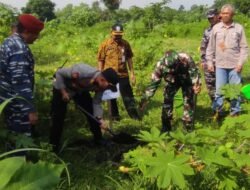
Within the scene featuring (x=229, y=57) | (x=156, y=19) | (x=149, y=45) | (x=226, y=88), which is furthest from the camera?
(x=156, y=19)

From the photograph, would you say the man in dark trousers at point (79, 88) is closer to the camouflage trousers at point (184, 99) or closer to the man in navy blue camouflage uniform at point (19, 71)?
the man in navy blue camouflage uniform at point (19, 71)

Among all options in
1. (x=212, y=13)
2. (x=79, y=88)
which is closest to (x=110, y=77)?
(x=79, y=88)

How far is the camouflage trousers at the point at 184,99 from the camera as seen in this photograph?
19.9 feet

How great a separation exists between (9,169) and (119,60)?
5.72 meters

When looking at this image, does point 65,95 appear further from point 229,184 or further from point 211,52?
point 211,52

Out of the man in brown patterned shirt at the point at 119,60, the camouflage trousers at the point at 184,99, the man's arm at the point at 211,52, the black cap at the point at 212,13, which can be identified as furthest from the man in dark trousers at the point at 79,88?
the black cap at the point at 212,13

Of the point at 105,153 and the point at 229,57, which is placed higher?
the point at 229,57

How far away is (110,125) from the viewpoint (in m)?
6.64

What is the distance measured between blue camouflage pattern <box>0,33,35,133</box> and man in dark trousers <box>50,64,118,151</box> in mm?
884

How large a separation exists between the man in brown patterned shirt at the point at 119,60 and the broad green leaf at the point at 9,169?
558cm

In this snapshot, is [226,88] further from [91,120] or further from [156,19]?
[156,19]

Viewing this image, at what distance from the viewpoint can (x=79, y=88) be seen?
498cm

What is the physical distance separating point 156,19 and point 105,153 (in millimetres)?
19101

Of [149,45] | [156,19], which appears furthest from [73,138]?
[156,19]
